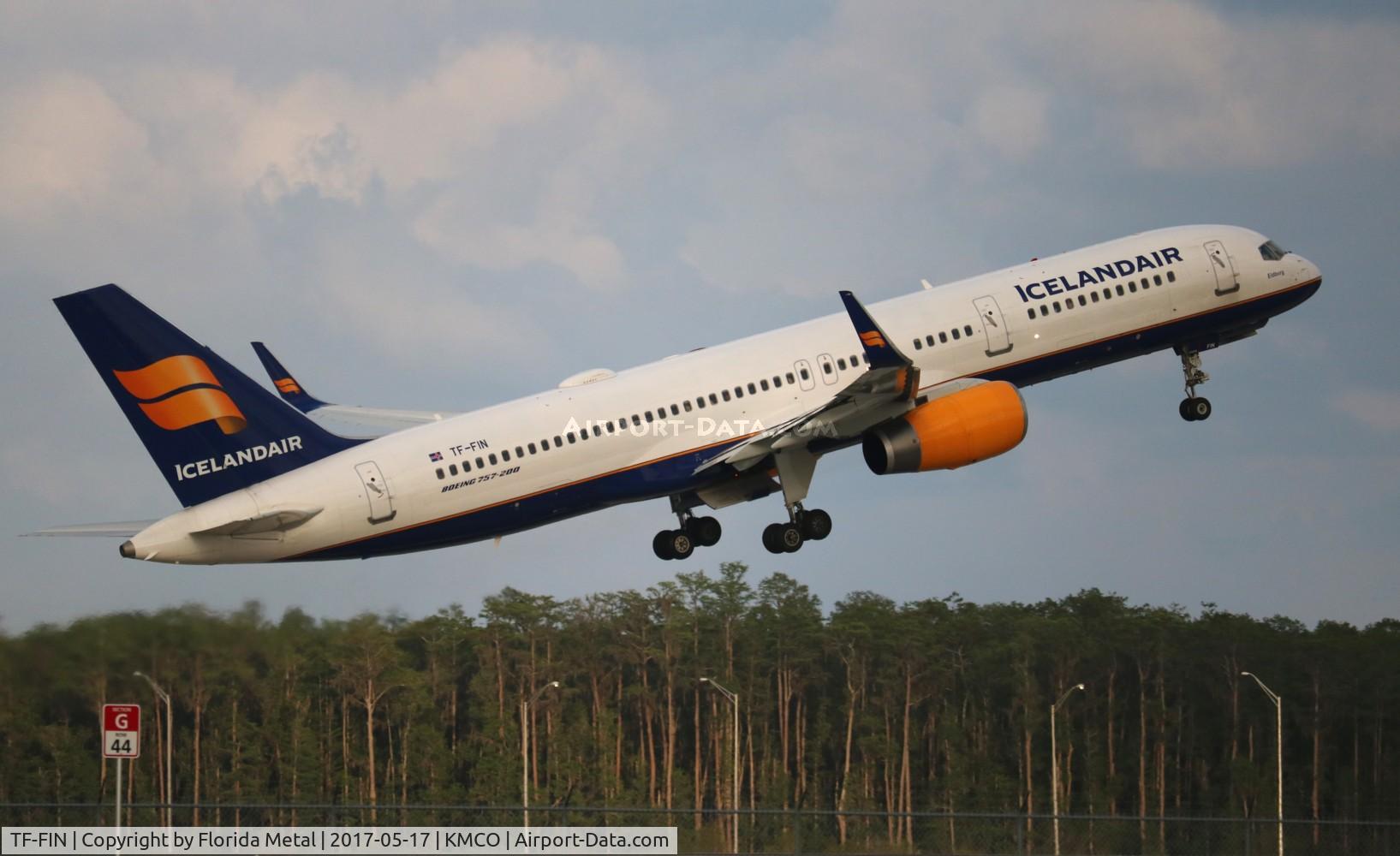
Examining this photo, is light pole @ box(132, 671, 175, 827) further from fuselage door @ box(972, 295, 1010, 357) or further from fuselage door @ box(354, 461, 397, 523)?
fuselage door @ box(972, 295, 1010, 357)

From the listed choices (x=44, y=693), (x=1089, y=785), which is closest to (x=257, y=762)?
(x=44, y=693)

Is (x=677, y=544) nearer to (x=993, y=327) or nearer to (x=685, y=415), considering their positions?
(x=685, y=415)

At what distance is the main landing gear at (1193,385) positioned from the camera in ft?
171

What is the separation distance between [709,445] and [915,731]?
53.3 meters

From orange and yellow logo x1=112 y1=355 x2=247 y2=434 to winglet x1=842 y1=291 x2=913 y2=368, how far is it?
13838mm

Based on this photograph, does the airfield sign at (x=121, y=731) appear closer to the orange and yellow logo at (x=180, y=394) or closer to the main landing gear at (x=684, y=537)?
the orange and yellow logo at (x=180, y=394)

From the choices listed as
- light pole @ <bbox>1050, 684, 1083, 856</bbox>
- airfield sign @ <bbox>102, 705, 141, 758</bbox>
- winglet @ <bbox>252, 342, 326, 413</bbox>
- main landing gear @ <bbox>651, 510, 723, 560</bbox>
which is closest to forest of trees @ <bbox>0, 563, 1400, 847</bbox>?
light pole @ <bbox>1050, 684, 1083, 856</bbox>

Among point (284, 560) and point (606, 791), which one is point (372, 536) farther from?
point (606, 791)

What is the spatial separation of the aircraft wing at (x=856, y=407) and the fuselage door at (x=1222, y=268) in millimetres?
11541

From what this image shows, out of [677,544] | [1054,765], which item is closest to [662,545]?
[677,544]

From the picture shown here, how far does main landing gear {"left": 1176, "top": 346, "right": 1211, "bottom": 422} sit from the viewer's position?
5206cm

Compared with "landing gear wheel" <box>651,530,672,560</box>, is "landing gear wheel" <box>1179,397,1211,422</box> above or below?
above

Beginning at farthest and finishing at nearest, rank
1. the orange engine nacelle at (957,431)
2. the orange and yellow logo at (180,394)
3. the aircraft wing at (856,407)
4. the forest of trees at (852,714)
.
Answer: the forest of trees at (852,714) → the orange engine nacelle at (957,431) → the aircraft wing at (856,407) → the orange and yellow logo at (180,394)

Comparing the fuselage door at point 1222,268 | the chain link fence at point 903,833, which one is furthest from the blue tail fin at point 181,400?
the fuselage door at point 1222,268
